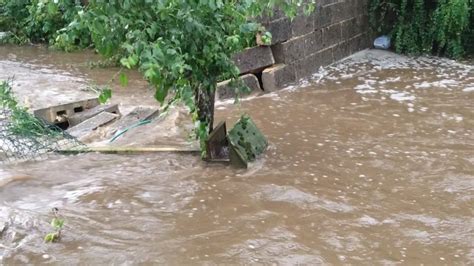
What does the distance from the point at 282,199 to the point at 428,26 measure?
6.20 m

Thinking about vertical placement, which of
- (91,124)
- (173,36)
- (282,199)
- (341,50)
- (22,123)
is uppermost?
(173,36)

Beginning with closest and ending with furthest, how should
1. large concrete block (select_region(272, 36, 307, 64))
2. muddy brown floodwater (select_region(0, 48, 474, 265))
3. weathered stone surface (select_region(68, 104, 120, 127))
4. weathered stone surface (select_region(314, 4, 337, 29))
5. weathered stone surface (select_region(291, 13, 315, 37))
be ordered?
muddy brown floodwater (select_region(0, 48, 474, 265))
weathered stone surface (select_region(68, 104, 120, 127))
large concrete block (select_region(272, 36, 307, 64))
weathered stone surface (select_region(291, 13, 315, 37))
weathered stone surface (select_region(314, 4, 337, 29))

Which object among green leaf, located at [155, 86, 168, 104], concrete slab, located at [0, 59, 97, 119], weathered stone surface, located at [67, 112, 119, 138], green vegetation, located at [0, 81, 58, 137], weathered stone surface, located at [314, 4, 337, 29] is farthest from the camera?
weathered stone surface, located at [314, 4, 337, 29]

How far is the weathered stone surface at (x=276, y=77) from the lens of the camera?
25.9ft

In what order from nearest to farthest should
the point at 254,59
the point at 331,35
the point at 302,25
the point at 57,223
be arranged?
→ the point at 57,223 → the point at 254,59 → the point at 302,25 → the point at 331,35

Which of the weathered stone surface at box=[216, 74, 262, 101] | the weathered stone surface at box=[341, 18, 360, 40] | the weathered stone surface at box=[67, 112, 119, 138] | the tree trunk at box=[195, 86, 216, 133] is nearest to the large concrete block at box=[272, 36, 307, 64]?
the weathered stone surface at box=[216, 74, 262, 101]

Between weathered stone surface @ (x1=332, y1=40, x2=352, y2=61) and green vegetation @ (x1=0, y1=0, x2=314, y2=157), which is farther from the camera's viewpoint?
weathered stone surface @ (x1=332, y1=40, x2=352, y2=61)

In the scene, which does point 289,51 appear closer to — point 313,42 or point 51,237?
point 313,42

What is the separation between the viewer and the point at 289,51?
822 centimetres

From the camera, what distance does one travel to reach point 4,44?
12.8 m

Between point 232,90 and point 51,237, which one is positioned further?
point 232,90

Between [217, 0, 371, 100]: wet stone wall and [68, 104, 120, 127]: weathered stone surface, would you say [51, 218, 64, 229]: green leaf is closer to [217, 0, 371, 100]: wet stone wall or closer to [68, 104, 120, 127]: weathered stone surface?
[68, 104, 120, 127]: weathered stone surface

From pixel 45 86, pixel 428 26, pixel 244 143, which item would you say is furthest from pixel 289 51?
pixel 45 86

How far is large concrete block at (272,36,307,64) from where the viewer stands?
26.7 ft
